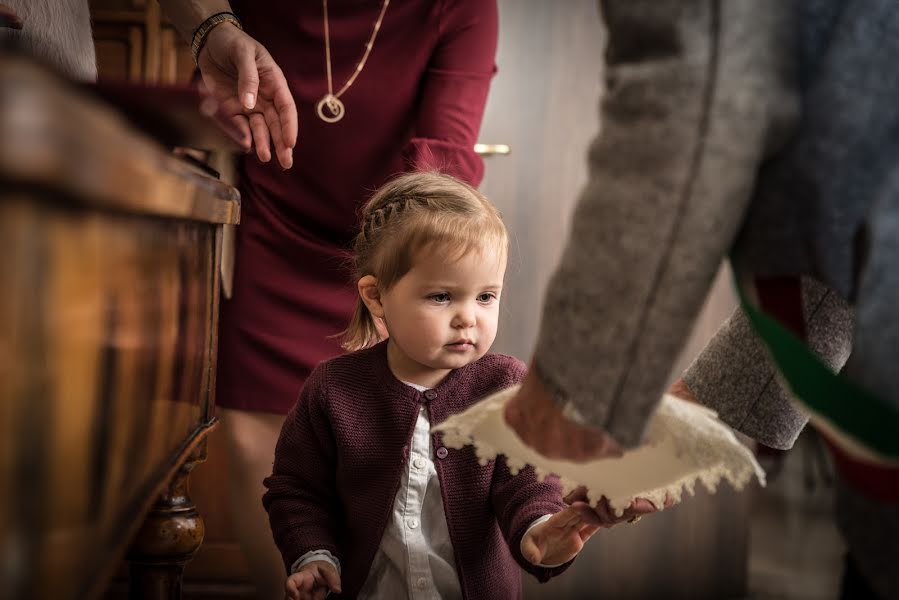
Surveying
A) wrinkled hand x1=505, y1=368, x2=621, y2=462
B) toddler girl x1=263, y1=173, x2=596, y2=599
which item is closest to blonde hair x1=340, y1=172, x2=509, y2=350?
toddler girl x1=263, y1=173, x2=596, y2=599

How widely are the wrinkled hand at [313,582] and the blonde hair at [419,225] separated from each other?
38 centimetres

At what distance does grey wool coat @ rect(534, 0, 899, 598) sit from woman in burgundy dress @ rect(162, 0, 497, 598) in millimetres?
825

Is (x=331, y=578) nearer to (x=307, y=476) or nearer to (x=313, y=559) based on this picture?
(x=313, y=559)

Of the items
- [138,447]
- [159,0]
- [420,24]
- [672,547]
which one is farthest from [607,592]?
[138,447]

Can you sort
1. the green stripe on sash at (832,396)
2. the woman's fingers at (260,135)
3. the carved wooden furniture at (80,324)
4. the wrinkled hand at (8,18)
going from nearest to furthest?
the carved wooden furniture at (80,324) → the green stripe on sash at (832,396) → the wrinkled hand at (8,18) → the woman's fingers at (260,135)

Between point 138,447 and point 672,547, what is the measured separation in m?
2.11

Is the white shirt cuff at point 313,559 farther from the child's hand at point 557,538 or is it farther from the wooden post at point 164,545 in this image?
the child's hand at point 557,538

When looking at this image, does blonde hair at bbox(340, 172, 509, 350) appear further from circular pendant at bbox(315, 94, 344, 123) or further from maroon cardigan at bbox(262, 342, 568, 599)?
circular pendant at bbox(315, 94, 344, 123)

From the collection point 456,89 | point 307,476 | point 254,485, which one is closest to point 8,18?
point 307,476

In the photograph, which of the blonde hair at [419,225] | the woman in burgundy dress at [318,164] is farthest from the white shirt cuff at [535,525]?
the woman in burgundy dress at [318,164]

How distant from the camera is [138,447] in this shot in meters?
0.63

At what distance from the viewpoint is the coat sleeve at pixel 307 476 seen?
121 centimetres

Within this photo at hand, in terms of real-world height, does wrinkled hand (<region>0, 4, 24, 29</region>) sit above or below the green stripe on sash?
above

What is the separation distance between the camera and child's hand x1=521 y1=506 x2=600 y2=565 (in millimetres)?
1081
